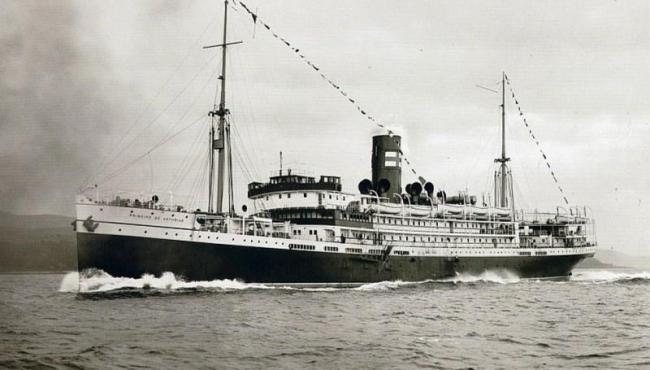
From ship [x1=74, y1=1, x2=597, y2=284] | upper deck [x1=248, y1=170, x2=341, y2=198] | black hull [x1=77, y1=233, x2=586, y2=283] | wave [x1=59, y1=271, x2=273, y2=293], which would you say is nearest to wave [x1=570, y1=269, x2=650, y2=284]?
ship [x1=74, y1=1, x2=597, y2=284]

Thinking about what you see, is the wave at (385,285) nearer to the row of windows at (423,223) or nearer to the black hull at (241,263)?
the black hull at (241,263)

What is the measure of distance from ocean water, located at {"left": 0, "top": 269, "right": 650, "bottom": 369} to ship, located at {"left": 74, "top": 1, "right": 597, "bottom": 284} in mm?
1621

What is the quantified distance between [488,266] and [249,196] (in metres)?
20.8

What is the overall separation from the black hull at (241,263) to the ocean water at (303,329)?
711 mm

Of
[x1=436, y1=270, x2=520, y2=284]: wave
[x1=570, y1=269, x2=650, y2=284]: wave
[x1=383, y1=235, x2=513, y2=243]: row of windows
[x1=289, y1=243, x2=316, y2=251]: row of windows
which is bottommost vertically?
[x1=570, y1=269, x2=650, y2=284]: wave

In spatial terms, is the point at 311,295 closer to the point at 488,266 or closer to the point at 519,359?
the point at 519,359

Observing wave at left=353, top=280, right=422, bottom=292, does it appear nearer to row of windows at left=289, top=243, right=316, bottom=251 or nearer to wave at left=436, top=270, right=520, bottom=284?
row of windows at left=289, top=243, right=316, bottom=251

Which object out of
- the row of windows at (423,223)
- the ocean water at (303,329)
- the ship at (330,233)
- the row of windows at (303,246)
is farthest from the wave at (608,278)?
the row of windows at (303,246)

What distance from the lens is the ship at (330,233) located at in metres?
31.7

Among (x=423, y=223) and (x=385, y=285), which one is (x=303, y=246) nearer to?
(x=385, y=285)

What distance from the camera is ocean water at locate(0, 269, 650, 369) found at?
1608cm

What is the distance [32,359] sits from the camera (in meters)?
15.3

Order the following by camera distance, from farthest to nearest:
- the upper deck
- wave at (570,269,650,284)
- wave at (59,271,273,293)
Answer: wave at (570,269,650,284) → the upper deck → wave at (59,271,273,293)

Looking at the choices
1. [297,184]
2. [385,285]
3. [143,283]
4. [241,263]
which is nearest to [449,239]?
[385,285]
